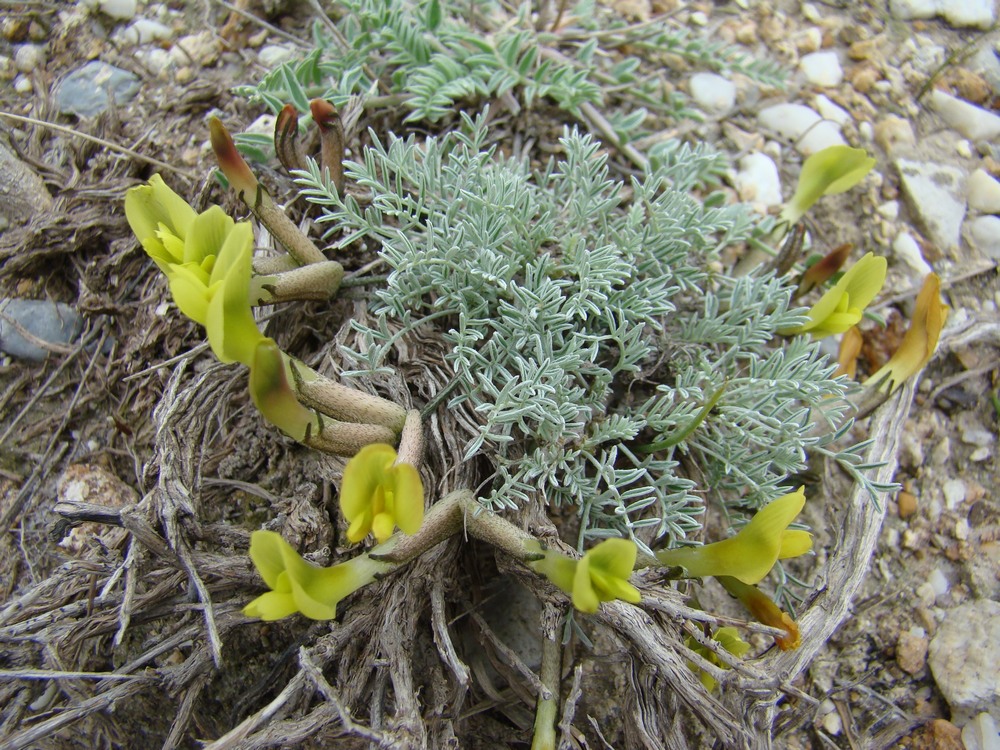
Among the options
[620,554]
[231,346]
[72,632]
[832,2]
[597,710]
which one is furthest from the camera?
[832,2]

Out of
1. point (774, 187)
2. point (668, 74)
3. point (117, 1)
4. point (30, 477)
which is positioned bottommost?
point (30, 477)

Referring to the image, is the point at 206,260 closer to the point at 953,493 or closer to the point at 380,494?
the point at 380,494

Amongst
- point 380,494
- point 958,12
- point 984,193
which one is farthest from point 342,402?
point 958,12

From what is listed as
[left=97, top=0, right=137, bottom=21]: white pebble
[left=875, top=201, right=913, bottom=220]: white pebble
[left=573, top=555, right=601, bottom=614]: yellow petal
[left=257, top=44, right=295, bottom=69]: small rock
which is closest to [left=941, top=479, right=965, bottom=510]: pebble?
[left=875, top=201, right=913, bottom=220]: white pebble

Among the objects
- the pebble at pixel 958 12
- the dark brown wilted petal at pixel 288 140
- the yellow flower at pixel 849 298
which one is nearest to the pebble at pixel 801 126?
the pebble at pixel 958 12

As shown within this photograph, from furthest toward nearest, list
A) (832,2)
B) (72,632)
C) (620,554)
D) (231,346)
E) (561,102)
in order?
1. (832,2)
2. (561,102)
3. (72,632)
4. (231,346)
5. (620,554)

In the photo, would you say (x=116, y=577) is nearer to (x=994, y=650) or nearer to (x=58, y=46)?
(x=58, y=46)

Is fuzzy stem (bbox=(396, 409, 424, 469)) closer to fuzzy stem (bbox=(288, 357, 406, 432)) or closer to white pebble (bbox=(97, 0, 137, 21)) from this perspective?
fuzzy stem (bbox=(288, 357, 406, 432))

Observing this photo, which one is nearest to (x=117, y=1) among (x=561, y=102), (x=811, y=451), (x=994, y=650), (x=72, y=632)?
(x=561, y=102)
